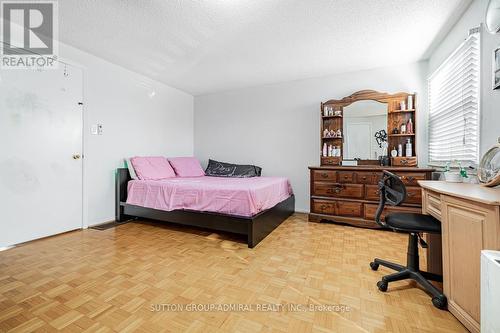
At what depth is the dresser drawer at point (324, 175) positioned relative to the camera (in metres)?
3.33

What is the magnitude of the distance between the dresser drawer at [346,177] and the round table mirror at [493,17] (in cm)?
195

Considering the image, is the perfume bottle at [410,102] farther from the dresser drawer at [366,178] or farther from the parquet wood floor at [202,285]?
the parquet wood floor at [202,285]

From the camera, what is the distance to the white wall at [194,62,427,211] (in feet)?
11.3

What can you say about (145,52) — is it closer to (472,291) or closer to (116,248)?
(116,248)

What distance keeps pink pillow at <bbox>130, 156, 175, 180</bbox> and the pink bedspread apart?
0.18 metres

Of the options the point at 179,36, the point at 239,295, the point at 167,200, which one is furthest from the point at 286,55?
the point at 239,295

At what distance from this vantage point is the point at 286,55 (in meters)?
3.07

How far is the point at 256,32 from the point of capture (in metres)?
2.48

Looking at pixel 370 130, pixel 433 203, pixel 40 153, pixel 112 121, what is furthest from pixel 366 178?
pixel 40 153

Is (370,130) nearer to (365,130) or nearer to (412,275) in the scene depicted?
(365,130)

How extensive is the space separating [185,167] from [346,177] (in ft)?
9.14

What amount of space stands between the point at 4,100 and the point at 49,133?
488 millimetres

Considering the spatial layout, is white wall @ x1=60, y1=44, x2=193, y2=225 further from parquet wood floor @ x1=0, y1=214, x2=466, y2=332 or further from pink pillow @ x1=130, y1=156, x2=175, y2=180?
parquet wood floor @ x1=0, y1=214, x2=466, y2=332

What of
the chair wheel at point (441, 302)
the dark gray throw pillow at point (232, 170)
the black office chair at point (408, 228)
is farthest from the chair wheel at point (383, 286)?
the dark gray throw pillow at point (232, 170)
